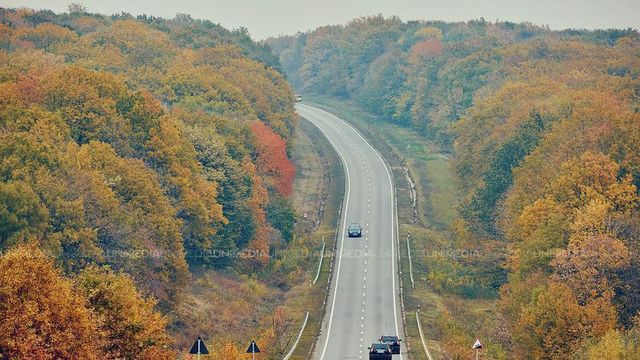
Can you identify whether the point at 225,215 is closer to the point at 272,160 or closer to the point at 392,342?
the point at 272,160

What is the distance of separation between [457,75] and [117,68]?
207 feet

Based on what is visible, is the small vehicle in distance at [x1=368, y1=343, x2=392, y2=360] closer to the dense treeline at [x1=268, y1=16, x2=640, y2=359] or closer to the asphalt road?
the asphalt road

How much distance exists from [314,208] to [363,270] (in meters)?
30.2

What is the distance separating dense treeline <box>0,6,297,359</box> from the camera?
47.0 metres

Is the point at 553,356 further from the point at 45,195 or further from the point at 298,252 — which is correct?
the point at 298,252

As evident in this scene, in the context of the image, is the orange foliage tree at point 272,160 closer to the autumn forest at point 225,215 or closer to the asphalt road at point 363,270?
the autumn forest at point 225,215

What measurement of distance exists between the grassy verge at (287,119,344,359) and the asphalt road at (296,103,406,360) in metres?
0.88

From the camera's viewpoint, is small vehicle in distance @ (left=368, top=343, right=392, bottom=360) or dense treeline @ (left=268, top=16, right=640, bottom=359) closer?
small vehicle in distance @ (left=368, top=343, right=392, bottom=360)

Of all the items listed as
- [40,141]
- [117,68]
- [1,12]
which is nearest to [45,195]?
[40,141]

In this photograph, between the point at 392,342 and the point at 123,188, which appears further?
the point at 123,188

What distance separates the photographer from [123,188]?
82.8m

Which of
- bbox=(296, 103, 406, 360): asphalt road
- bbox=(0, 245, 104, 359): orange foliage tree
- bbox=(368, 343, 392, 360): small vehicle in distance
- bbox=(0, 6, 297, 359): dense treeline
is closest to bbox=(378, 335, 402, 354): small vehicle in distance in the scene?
bbox=(296, 103, 406, 360): asphalt road

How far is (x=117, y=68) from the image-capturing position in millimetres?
137500

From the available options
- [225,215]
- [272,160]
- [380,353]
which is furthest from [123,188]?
[272,160]
